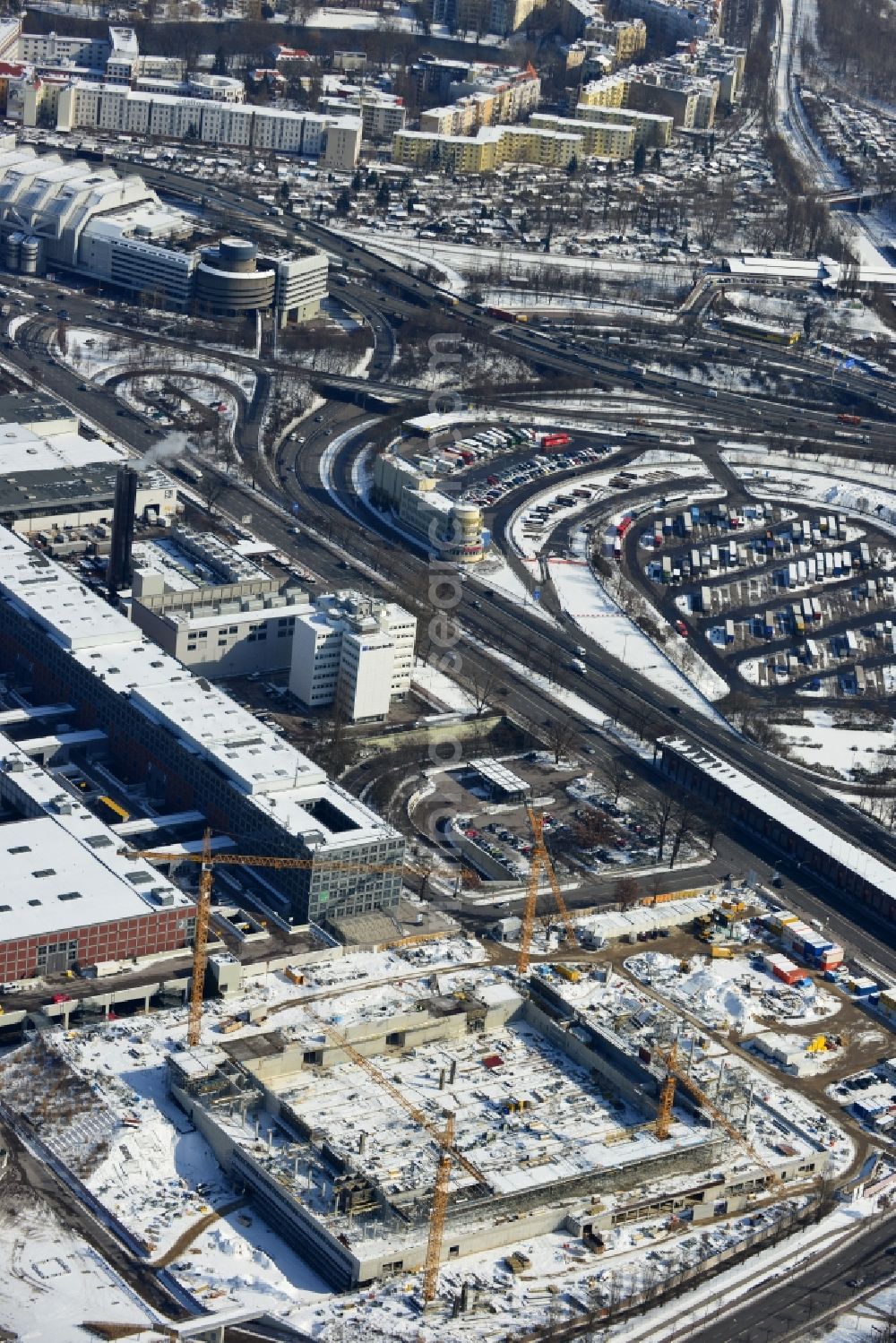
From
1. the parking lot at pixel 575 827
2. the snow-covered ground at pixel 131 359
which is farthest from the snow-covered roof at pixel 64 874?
the snow-covered ground at pixel 131 359

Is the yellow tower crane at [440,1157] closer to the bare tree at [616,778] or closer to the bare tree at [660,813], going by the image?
the bare tree at [660,813]

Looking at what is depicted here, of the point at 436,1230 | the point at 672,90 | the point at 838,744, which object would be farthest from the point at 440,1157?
the point at 672,90

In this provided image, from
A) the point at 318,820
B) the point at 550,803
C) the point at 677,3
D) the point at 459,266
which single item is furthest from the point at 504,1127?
the point at 677,3

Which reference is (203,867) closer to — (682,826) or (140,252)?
(682,826)

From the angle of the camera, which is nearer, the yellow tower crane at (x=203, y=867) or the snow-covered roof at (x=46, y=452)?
the yellow tower crane at (x=203, y=867)

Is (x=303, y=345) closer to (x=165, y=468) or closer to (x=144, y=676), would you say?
(x=165, y=468)

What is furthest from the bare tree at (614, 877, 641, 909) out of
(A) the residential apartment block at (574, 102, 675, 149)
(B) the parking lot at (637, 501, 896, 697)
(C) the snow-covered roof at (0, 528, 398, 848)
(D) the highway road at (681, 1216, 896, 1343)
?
(A) the residential apartment block at (574, 102, 675, 149)
